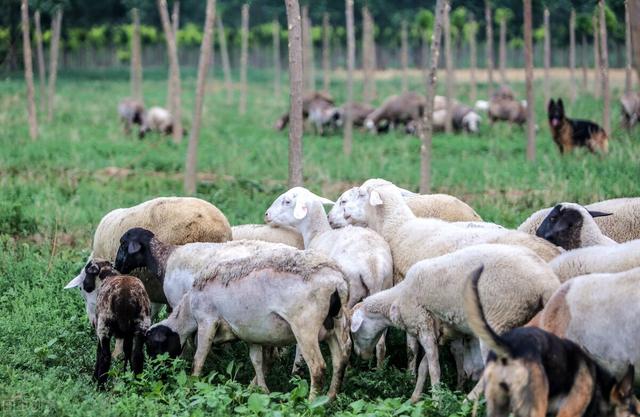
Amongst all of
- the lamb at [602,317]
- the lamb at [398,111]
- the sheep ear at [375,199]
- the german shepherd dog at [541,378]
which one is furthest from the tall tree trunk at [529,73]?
the german shepherd dog at [541,378]

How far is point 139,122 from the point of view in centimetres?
2892

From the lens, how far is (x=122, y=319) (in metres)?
9.36

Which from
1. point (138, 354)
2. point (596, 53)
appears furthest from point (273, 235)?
point (596, 53)

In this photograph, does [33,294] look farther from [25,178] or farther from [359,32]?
[359,32]

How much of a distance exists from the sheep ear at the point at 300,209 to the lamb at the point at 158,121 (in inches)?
683

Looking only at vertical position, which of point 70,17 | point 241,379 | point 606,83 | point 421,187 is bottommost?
point 241,379

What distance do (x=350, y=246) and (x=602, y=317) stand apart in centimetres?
323

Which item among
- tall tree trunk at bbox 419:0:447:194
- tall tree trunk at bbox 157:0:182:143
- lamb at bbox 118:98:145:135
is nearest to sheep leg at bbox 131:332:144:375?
tall tree trunk at bbox 419:0:447:194

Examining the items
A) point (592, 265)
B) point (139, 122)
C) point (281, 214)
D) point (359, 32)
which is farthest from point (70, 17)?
point (592, 265)

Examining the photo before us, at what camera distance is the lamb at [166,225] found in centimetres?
1130

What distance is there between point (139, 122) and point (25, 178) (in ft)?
31.9

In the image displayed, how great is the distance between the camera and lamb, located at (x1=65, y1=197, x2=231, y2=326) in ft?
37.1

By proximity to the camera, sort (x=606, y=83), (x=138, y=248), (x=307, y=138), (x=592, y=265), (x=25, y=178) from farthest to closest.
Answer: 1. (x=307, y=138)
2. (x=606, y=83)
3. (x=25, y=178)
4. (x=138, y=248)
5. (x=592, y=265)

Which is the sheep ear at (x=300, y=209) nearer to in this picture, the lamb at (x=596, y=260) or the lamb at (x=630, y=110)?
the lamb at (x=596, y=260)
